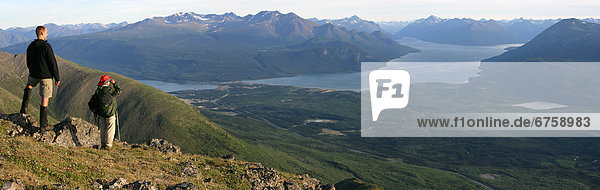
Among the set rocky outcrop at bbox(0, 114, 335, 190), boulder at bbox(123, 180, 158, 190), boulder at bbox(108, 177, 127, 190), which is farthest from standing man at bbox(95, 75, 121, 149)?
boulder at bbox(123, 180, 158, 190)

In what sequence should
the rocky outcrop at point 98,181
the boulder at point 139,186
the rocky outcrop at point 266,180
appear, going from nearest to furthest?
the boulder at point 139,186
the rocky outcrop at point 98,181
the rocky outcrop at point 266,180

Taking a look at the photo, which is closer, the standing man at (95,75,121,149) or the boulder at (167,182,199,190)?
the standing man at (95,75,121,149)

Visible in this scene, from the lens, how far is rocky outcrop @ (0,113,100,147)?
31.1 m

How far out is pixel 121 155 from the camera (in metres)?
34.6

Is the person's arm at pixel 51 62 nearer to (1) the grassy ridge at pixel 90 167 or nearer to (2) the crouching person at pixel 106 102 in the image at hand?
(2) the crouching person at pixel 106 102

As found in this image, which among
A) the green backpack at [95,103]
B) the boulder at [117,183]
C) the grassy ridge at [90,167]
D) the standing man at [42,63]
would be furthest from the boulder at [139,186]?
the standing man at [42,63]

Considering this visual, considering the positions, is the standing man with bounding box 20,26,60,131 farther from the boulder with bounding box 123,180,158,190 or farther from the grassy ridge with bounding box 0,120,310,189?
the boulder with bounding box 123,180,158,190

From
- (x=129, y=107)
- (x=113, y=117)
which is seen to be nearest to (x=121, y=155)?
(x=113, y=117)

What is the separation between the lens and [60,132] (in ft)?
110

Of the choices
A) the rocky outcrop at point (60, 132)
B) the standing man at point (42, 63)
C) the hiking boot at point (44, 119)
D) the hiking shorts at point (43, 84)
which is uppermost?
the standing man at point (42, 63)

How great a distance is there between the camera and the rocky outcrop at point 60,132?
31141 mm

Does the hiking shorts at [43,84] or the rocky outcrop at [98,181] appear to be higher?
the hiking shorts at [43,84]

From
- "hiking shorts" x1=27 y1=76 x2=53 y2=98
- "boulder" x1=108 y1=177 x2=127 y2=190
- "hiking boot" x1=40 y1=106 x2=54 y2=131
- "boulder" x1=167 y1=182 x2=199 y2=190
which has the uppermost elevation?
"hiking shorts" x1=27 y1=76 x2=53 y2=98

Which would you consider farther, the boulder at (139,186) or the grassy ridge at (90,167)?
the boulder at (139,186)
